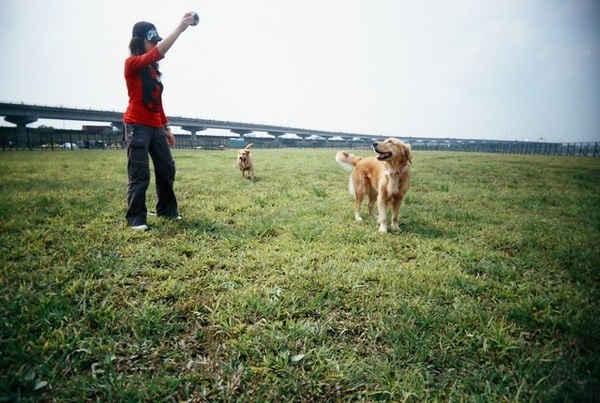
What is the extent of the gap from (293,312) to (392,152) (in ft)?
10.3

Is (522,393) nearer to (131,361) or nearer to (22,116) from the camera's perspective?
(131,361)

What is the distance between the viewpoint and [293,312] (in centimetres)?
213

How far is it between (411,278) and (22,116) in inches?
2312

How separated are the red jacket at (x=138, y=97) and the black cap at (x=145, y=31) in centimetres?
39

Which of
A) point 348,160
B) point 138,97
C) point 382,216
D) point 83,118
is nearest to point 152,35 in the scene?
point 138,97

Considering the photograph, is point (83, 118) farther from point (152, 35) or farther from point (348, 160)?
point (348, 160)

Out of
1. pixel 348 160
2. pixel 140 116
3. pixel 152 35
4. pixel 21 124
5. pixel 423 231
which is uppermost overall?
pixel 21 124

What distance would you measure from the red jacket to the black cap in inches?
15.2

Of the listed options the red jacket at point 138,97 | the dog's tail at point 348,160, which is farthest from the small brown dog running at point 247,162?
the red jacket at point 138,97

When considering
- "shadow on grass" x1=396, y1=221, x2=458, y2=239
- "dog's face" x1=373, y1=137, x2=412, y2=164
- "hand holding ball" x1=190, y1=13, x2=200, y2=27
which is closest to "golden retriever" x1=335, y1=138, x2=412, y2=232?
"dog's face" x1=373, y1=137, x2=412, y2=164

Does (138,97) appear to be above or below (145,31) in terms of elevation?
below

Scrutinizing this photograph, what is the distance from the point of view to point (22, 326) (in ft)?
5.99

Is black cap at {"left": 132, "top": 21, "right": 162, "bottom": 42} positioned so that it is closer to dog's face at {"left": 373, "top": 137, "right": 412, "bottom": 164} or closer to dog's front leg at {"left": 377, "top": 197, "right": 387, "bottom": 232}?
dog's face at {"left": 373, "top": 137, "right": 412, "bottom": 164}

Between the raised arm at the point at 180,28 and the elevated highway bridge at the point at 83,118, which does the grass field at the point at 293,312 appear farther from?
the elevated highway bridge at the point at 83,118
